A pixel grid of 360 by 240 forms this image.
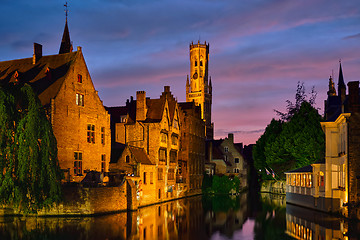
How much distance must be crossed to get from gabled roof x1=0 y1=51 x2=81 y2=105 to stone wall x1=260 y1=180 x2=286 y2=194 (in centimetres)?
4307

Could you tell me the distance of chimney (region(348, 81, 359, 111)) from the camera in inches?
1410

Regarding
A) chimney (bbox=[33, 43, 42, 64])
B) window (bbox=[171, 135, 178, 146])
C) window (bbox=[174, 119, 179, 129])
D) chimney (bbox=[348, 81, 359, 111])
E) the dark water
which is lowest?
the dark water

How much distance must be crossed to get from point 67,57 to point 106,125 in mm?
8487

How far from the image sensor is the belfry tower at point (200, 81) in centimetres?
18275

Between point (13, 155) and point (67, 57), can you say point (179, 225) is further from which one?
point (67, 57)

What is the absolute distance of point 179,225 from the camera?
3147cm

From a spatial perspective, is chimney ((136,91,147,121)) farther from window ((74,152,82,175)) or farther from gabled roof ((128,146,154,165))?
window ((74,152,82,175))

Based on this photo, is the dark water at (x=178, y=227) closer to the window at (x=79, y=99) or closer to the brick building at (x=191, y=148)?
the window at (x=79, y=99)

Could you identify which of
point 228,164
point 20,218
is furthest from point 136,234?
point 228,164

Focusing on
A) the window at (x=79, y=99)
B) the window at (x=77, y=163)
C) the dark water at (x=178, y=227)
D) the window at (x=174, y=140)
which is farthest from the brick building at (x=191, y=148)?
the dark water at (x=178, y=227)

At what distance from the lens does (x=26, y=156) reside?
32.4 m

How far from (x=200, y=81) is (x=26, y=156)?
518ft

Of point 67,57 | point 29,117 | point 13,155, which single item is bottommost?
point 13,155

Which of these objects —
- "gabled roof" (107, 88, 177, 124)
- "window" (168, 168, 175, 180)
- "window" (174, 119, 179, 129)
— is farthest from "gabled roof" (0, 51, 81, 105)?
"window" (168, 168, 175, 180)
